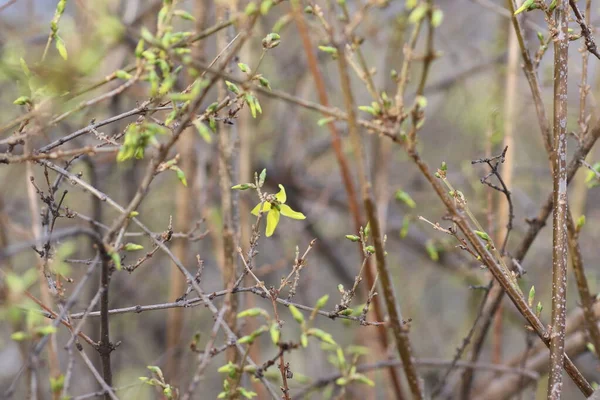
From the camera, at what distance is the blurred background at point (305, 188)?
2012 mm

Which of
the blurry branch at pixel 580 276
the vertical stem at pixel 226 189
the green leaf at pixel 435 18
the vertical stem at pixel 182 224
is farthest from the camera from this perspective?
the vertical stem at pixel 182 224

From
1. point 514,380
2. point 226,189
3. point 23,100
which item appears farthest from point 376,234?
point 514,380

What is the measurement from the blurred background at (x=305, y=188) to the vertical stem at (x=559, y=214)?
1.54 feet

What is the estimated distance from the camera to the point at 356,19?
62 cm

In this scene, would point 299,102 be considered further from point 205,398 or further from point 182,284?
point 205,398

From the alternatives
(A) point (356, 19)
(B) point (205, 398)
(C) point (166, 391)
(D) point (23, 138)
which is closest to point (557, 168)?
(A) point (356, 19)

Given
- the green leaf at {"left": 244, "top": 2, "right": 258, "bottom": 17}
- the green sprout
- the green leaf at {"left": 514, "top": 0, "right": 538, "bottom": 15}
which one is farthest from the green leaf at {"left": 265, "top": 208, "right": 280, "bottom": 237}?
the green leaf at {"left": 514, "top": 0, "right": 538, "bottom": 15}

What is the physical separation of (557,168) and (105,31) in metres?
0.67

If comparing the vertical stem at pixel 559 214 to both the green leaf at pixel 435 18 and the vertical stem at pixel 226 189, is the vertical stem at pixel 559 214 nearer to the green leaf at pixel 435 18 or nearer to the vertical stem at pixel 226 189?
the green leaf at pixel 435 18

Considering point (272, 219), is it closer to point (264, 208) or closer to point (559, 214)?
point (264, 208)

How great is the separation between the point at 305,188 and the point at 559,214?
1.82m

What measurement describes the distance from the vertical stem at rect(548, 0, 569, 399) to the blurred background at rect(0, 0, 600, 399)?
469mm

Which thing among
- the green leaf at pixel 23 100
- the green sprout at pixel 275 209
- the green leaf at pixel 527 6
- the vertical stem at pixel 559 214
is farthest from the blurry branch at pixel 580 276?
the green leaf at pixel 23 100

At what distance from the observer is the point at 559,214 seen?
0.88 m
